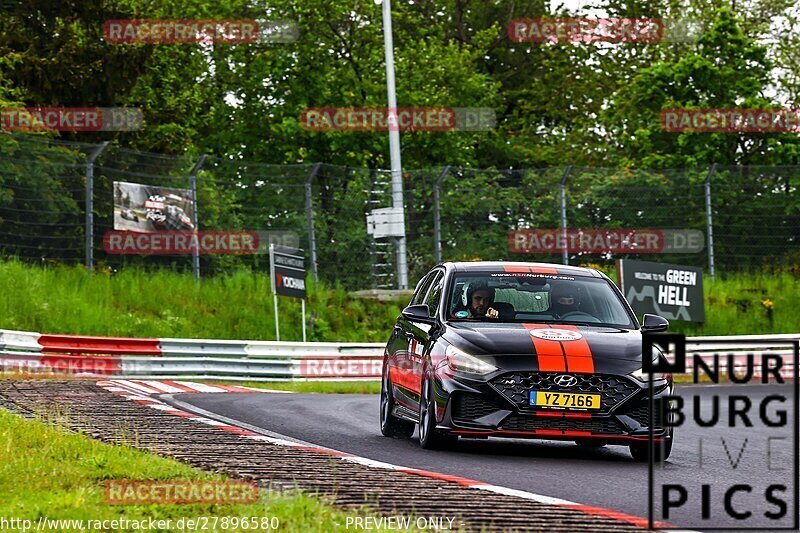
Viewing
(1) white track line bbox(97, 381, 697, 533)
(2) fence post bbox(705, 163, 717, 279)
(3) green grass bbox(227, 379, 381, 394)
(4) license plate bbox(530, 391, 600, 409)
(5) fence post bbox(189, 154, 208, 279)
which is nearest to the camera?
(1) white track line bbox(97, 381, 697, 533)

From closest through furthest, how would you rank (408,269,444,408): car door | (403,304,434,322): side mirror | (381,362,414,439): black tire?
(408,269,444,408): car door
(403,304,434,322): side mirror
(381,362,414,439): black tire

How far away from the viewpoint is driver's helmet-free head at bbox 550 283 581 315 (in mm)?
13141

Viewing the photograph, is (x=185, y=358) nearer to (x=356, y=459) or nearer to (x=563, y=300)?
(x=563, y=300)

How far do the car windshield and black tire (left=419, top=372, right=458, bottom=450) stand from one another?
827 mm

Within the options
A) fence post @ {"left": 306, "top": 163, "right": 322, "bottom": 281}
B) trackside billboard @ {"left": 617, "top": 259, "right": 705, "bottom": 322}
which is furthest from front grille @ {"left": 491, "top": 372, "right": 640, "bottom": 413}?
fence post @ {"left": 306, "top": 163, "right": 322, "bottom": 281}

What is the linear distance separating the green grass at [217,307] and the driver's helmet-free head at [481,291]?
15349mm

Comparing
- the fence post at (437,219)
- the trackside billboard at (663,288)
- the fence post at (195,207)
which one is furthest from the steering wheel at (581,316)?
the fence post at (437,219)

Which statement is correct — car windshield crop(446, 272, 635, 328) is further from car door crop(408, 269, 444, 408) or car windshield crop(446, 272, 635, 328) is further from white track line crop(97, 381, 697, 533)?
white track line crop(97, 381, 697, 533)

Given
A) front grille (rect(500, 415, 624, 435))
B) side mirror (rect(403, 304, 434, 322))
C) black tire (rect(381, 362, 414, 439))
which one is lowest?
black tire (rect(381, 362, 414, 439))

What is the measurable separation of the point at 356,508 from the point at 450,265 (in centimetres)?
647

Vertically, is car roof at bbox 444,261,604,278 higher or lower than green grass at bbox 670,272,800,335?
higher

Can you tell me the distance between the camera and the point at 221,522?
6.83 metres

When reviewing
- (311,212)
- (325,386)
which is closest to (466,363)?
(325,386)

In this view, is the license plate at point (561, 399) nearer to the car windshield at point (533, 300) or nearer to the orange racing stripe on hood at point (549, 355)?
the orange racing stripe on hood at point (549, 355)
